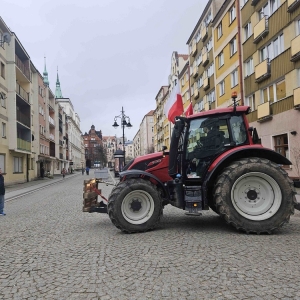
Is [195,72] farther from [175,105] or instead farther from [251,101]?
[175,105]

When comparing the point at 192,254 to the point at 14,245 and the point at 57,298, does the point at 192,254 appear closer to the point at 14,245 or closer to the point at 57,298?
the point at 57,298

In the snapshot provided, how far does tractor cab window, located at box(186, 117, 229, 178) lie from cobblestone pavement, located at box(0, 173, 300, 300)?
1.37m

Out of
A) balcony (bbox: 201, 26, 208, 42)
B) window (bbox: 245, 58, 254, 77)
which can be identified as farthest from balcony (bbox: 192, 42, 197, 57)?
window (bbox: 245, 58, 254, 77)

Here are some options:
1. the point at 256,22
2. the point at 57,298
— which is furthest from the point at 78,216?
the point at 256,22

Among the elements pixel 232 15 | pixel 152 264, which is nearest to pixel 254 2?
pixel 232 15

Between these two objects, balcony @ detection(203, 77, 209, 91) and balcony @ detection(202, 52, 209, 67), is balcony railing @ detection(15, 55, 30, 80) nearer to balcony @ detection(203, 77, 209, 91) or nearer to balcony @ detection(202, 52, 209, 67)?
balcony @ detection(202, 52, 209, 67)

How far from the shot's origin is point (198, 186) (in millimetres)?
6953

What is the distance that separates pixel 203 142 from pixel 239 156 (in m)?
0.82

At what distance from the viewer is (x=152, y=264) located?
470 centimetres

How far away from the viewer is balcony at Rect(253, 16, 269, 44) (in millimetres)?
20062

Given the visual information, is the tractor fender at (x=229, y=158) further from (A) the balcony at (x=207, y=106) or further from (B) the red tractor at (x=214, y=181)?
(A) the balcony at (x=207, y=106)

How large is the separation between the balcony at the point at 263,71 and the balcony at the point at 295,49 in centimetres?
268

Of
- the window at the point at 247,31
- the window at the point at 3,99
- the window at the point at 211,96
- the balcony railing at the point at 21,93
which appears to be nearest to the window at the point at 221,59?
the window at the point at 211,96

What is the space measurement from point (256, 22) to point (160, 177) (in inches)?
720
